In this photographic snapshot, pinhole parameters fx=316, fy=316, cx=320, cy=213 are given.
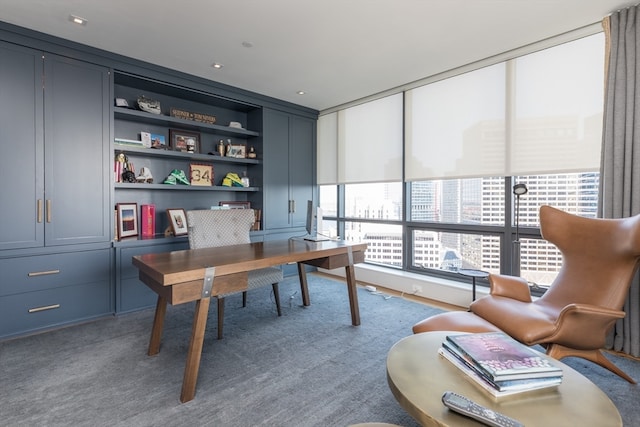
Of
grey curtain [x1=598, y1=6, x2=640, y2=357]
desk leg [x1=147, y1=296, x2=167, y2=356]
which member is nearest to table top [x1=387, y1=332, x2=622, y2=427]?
grey curtain [x1=598, y1=6, x2=640, y2=357]

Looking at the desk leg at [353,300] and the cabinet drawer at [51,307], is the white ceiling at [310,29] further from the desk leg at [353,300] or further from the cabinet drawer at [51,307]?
the cabinet drawer at [51,307]

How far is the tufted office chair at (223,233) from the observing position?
2545 millimetres

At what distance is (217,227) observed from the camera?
2.81 metres

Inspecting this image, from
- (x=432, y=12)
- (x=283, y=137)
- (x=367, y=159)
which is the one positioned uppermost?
(x=432, y=12)

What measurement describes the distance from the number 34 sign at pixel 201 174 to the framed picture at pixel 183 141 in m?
0.20

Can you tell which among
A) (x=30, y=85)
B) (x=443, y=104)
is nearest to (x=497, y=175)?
(x=443, y=104)

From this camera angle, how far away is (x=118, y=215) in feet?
10.5

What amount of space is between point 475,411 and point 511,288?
1584 mm

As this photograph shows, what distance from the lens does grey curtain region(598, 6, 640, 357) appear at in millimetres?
2180

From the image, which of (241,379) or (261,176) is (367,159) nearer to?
(261,176)

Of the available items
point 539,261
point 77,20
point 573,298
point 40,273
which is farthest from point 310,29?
point 40,273

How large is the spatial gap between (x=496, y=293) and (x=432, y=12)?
2.08 metres

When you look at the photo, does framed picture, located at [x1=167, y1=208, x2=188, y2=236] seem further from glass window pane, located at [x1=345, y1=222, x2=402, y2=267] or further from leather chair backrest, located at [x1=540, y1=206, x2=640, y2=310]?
leather chair backrest, located at [x1=540, y1=206, x2=640, y2=310]

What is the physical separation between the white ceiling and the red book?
151 cm
